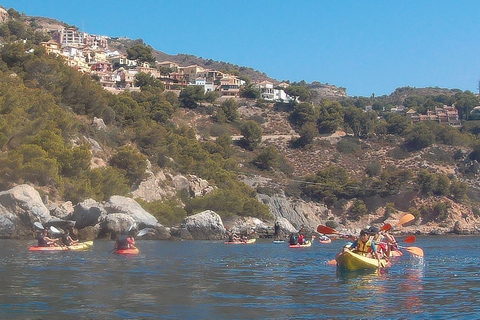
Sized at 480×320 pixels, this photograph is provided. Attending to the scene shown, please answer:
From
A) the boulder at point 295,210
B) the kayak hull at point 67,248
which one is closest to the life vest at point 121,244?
the kayak hull at point 67,248

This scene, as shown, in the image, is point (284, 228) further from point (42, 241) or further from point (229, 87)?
point (229, 87)

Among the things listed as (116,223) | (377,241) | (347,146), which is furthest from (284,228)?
(347,146)

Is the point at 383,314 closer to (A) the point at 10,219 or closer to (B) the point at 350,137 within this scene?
(A) the point at 10,219

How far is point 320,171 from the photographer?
79.3 m

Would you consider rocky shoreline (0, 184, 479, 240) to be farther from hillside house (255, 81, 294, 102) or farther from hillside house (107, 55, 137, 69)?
hillside house (107, 55, 137, 69)

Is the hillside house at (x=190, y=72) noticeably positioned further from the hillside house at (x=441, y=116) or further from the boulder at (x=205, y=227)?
the boulder at (x=205, y=227)

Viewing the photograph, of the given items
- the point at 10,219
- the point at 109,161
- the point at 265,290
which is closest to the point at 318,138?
the point at 109,161

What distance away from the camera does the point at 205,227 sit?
153 feet

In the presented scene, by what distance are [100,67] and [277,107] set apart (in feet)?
139

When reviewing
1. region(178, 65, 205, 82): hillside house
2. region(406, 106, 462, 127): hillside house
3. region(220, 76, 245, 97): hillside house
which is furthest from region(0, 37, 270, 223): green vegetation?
region(406, 106, 462, 127): hillside house

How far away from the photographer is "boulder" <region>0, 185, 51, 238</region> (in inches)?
1380

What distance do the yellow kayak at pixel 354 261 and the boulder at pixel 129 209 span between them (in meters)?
21.1

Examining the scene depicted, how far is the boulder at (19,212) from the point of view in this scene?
35.1m

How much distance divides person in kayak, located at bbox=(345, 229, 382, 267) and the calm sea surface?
2.47 feet
